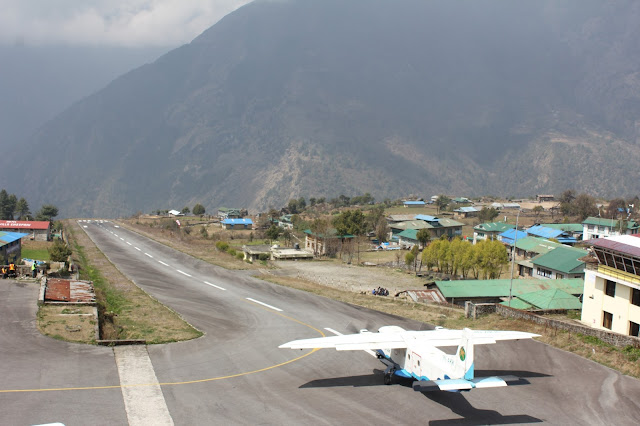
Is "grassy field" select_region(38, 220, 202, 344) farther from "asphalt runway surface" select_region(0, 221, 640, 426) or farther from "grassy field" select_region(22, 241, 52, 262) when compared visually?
"grassy field" select_region(22, 241, 52, 262)

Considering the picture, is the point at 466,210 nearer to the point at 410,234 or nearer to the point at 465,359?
the point at 410,234

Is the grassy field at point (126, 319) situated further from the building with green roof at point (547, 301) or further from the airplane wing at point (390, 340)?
the building with green roof at point (547, 301)

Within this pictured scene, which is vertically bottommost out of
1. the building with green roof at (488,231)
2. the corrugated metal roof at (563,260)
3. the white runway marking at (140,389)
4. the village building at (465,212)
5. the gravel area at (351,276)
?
the gravel area at (351,276)

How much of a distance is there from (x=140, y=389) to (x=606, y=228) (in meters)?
114

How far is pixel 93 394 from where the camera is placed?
23.6 meters

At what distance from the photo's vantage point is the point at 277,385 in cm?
2622

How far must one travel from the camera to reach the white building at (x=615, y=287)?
3441 cm

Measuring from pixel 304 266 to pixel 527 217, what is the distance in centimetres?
11054

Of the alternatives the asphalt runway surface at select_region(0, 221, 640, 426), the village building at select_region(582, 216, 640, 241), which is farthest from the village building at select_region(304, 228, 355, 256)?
the asphalt runway surface at select_region(0, 221, 640, 426)

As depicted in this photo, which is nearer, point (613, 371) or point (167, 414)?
point (167, 414)

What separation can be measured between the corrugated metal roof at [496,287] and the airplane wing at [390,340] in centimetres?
2837

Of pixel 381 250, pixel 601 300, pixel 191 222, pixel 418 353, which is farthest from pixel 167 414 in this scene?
pixel 191 222

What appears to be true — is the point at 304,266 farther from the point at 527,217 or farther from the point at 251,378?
the point at 527,217

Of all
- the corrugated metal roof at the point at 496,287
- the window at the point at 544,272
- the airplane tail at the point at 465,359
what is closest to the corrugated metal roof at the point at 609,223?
the window at the point at 544,272
